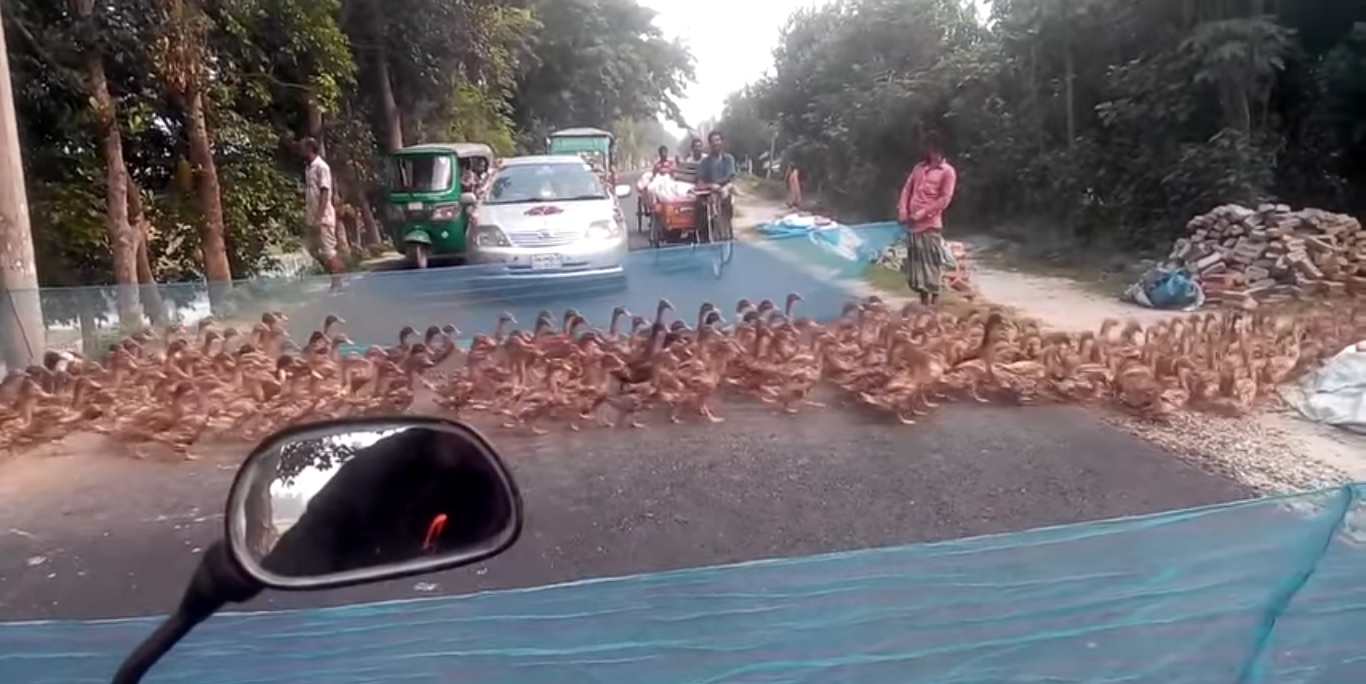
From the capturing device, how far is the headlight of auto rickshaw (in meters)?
13.8

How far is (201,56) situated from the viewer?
29.1 feet

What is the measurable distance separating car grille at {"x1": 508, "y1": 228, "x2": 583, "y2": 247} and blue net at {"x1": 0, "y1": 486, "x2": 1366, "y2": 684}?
7.37m

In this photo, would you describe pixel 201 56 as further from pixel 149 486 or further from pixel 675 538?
pixel 675 538

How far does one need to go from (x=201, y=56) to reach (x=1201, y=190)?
965 cm

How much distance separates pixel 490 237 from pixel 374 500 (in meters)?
8.64

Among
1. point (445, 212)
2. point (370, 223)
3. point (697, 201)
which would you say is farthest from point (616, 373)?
point (370, 223)

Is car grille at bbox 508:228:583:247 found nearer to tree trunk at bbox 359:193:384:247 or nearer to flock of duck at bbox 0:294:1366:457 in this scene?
flock of duck at bbox 0:294:1366:457

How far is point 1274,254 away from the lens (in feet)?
31.0

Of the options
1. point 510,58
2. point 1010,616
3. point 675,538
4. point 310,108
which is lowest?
point 675,538

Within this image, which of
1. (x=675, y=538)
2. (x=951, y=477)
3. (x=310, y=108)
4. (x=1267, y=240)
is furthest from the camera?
(x=310, y=108)

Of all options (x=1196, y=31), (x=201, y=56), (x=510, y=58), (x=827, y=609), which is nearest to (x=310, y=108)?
(x=201, y=56)

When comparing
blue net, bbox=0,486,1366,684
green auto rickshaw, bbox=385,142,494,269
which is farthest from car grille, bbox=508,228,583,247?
blue net, bbox=0,486,1366,684

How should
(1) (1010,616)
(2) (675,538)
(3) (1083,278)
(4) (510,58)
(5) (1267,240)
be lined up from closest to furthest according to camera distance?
(1) (1010,616), (2) (675,538), (5) (1267,240), (3) (1083,278), (4) (510,58)

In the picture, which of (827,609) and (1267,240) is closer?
(827,609)
